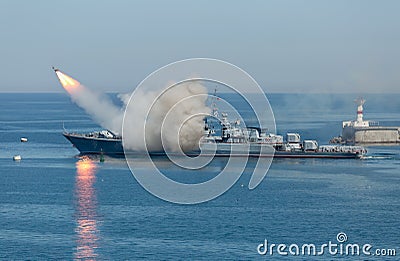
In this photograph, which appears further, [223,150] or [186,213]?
[223,150]

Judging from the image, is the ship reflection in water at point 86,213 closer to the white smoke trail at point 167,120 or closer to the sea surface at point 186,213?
the sea surface at point 186,213

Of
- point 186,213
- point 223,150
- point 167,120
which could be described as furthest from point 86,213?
point 223,150

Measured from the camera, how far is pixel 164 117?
115375 millimetres

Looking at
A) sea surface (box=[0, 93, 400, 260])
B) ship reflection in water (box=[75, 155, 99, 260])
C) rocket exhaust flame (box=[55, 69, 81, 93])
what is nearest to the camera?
ship reflection in water (box=[75, 155, 99, 260])

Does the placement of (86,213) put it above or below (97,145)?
below

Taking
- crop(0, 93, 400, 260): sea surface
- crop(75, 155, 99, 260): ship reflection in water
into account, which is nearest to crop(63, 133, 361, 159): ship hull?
crop(0, 93, 400, 260): sea surface

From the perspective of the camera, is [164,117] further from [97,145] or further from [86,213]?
[86,213]

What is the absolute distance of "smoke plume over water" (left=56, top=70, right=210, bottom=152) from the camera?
11475 centimetres

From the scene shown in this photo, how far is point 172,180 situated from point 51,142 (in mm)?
50900

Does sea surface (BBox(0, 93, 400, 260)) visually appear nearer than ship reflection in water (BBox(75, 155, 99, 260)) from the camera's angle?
No

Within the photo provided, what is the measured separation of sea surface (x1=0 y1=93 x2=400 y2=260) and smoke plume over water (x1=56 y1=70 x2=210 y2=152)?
31.1 ft

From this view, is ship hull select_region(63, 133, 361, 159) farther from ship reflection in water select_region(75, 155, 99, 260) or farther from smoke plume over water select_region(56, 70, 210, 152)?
ship reflection in water select_region(75, 155, 99, 260)

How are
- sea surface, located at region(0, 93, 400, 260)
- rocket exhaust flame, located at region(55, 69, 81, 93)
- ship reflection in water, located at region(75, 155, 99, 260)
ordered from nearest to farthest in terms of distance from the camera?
ship reflection in water, located at region(75, 155, 99, 260), sea surface, located at region(0, 93, 400, 260), rocket exhaust flame, located at region(55, 69, 81, 93)

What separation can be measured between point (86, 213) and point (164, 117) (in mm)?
47397
